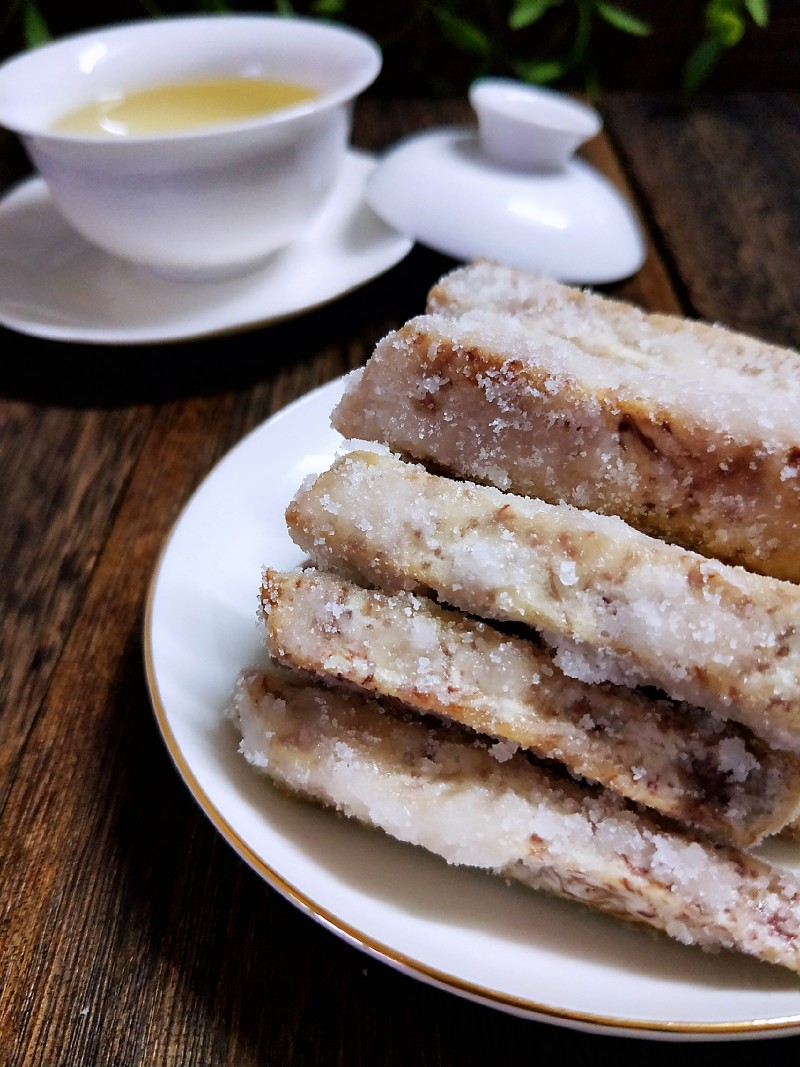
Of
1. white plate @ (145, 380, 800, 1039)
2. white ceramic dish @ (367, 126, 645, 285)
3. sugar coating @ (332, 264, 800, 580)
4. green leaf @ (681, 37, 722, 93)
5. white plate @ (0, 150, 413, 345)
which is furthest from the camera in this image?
green leaf @ (681, 37, 722, 93)

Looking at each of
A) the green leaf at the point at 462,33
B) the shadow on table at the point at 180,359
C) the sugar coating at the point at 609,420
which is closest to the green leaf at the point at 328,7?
the green leaf at the point at 462,33

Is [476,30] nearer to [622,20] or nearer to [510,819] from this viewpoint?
[622,20]

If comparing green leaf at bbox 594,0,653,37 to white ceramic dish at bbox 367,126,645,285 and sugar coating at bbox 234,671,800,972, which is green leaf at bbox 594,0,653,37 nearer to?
white ceramic dish at bbox 367,126,645,285

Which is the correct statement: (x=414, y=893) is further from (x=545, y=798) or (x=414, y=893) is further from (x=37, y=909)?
(x=37, y=909)

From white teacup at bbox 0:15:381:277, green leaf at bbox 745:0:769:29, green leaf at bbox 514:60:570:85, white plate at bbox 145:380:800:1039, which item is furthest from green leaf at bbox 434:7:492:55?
white plate at bbox 145:380:800:1039

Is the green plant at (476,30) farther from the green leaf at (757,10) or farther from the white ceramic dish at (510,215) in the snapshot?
the white ceramic dish at (510,215)

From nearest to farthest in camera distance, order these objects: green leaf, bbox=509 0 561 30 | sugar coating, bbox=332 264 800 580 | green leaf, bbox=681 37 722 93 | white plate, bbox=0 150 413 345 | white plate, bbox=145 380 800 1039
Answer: white plate, bbox=145 380 800 1039 → sugar coating, bbox=332 264 800 580 → white plate, bbox=0 150 413 345 → green leaf, bbox=509 0 561 30 → green leaf, bbox=681 37 722 93

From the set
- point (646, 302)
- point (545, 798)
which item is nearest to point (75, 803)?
point (545, 798)
